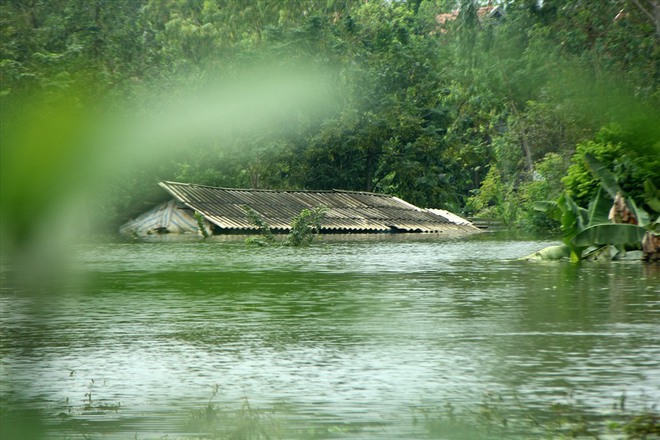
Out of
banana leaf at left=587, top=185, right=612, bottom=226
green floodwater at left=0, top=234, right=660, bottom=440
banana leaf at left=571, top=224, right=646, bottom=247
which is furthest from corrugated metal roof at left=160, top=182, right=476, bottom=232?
green floodwater at left=0, top=234, right=660, bottom=440

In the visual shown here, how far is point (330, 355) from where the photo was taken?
930 cm

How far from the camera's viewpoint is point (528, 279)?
19172 millimetres

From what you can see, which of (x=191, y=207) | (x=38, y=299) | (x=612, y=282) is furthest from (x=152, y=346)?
(x=191, y=207)

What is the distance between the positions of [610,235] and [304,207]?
2641 cm

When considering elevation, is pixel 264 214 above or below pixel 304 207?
below

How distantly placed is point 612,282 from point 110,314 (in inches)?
329

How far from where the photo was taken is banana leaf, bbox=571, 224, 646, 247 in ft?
76.1

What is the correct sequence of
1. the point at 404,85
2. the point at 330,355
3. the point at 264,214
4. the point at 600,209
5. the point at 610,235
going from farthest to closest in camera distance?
the point at 404,85
the point at 264,214
the point at 600,209
the point at 610,235
the point at 330,355

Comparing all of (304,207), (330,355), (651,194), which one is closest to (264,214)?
(304,207)

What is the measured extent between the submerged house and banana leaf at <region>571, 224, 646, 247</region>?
1916 cm

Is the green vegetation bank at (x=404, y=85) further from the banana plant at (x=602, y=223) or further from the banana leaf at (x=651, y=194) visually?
the banana plant at (x=602, y=223)

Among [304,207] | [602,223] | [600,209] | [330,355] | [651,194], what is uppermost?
[304,207]

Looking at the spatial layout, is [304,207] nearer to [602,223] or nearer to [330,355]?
[602,223]

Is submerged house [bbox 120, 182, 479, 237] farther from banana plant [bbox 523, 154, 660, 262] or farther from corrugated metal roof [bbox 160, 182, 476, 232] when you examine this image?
banana plant [bbox 523, 154, 660, 262]
